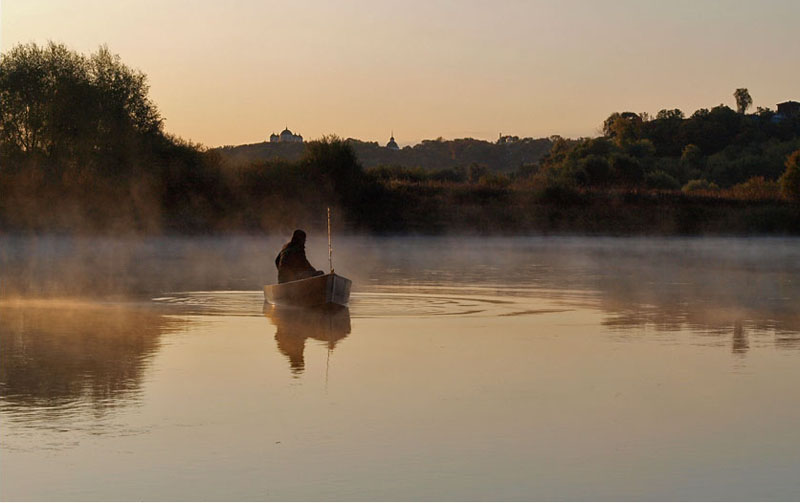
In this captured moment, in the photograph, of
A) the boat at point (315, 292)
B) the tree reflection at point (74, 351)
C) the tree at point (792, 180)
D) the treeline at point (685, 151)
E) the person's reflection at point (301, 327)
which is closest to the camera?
the tree reflection at point (74, 351)

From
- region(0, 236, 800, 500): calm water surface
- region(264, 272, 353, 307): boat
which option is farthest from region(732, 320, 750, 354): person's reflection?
region(264, 272, 353, 307): boat

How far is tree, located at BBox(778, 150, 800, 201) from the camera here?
88.9 meters

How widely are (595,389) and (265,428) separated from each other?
12.4 ft

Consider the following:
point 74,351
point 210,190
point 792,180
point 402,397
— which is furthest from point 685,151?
point 402,397

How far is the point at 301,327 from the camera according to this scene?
20.3 m

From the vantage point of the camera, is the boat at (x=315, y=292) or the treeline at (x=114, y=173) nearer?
the boat at (x=315, y=292)

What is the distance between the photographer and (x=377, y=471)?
30.4 feet

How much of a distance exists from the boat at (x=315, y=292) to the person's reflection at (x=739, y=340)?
6.83 meters

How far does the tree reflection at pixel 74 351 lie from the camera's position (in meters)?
12.6

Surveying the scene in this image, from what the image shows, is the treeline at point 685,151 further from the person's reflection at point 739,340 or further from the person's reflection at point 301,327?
the person's reflection at point 739,340

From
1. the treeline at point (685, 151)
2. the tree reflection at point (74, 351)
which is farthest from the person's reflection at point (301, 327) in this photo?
the treeline at point (685, 151)

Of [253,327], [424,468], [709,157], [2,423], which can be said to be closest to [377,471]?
[424,468]

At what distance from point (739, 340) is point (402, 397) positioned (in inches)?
273

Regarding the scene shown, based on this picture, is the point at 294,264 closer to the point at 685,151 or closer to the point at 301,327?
the point at 301,327
